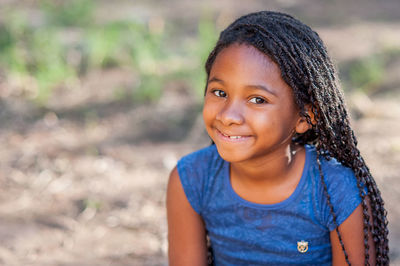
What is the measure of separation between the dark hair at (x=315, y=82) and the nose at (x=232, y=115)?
18cm

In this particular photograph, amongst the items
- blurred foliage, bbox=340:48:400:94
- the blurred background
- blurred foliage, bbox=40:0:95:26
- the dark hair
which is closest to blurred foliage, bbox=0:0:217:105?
the blurred background

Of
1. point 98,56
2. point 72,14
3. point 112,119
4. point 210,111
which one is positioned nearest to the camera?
point 210,111

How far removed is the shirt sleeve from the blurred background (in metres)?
0.83

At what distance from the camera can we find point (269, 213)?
200cm

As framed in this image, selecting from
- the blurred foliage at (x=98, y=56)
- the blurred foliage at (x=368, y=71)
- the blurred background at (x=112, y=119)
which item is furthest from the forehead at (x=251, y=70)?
the blurred foliage at (x=368, y=71)

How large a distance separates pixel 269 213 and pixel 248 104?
0.47 m

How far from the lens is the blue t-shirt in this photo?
1.94m

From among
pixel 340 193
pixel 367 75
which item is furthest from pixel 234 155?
pixel 367 75

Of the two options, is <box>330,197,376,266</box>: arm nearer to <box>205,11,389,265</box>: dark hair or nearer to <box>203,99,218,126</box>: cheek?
<box>205,11,389,265</box>: dark hair

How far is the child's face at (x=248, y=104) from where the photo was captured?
174 centimetres

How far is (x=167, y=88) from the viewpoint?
453 cm

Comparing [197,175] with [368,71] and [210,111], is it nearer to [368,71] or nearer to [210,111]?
[210,111]

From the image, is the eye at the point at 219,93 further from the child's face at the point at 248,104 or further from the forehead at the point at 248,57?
the forehead at the point at 248,57

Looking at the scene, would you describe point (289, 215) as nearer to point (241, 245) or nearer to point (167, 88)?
point (241, 245)
